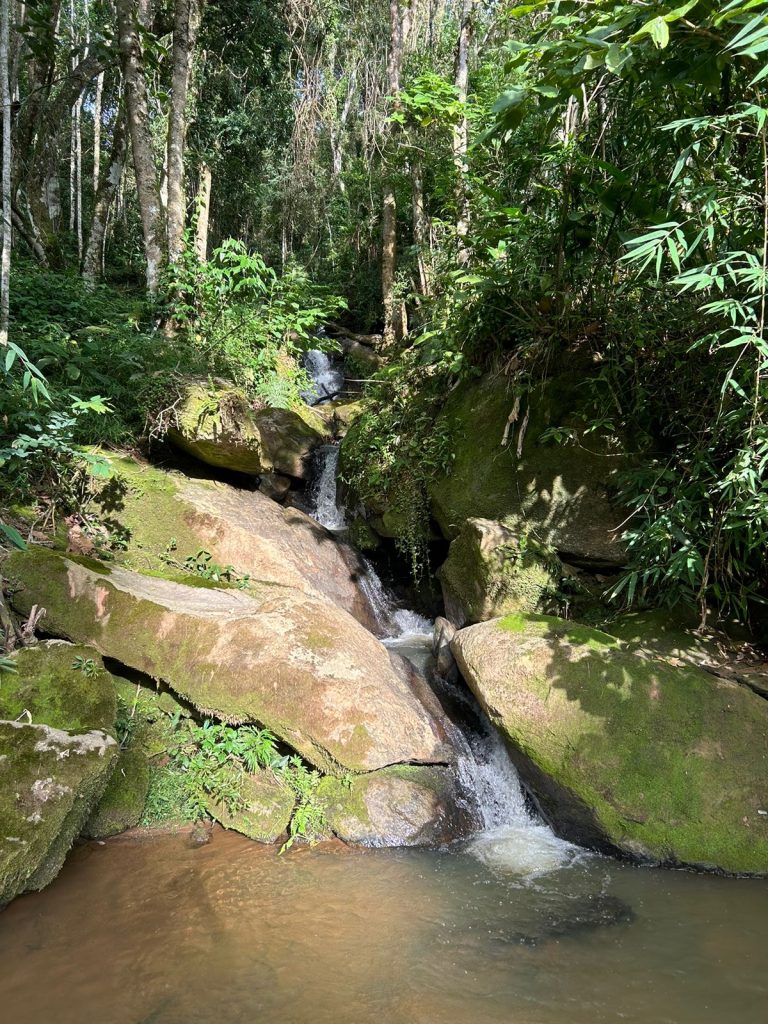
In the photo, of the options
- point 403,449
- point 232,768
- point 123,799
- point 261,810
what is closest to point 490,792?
point 261,810

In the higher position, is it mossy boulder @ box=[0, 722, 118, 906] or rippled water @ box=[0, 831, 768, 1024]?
mossy boulder @ box=[0, 722, 118, 906]

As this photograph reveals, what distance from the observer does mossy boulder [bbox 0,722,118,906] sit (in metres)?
3.08

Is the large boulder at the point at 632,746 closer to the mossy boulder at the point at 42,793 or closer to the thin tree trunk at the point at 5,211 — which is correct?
the mossy boulder at the point at 42,793

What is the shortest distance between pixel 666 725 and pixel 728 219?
3431mm

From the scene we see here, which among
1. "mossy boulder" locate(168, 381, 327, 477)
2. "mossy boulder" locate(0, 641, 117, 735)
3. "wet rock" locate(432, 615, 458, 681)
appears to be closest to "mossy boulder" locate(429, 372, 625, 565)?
"wet rock" locate(432, 615, 458, 681)

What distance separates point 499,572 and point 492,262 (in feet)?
11.4

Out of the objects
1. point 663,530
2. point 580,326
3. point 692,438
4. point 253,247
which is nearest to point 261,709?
point 663,530

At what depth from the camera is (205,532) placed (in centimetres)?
635

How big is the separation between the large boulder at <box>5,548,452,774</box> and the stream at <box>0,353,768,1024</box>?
28.7 inches

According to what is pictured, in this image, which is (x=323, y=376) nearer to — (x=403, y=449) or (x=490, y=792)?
(x=403, y=449)

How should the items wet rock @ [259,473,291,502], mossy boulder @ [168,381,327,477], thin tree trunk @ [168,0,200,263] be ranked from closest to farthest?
mossy boulder @ [168,381,327,477], wet rock @ [259,473,291,502], thin tree trunk @ [168,0,200,263]

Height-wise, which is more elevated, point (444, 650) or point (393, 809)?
point (444, 650)

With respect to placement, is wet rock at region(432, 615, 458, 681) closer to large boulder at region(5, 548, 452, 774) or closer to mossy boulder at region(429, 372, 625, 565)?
large boulder at region(5, 548, 452, 774)

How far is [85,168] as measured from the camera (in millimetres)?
25312
